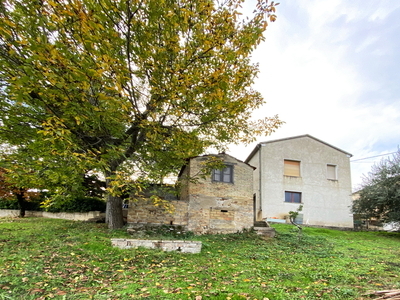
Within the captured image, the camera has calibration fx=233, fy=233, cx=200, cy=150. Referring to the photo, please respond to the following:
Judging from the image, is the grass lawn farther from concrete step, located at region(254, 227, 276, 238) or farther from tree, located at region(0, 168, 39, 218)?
tree, located at region(0, 168, 39, 218)

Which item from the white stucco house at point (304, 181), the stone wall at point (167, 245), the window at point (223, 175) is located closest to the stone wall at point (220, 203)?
the window at point (223, 175)

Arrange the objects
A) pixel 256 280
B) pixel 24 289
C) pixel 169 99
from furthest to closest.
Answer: pixel 169 99
pixel 256 280
pixel 24 289

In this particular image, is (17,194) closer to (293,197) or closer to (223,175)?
(223,175)

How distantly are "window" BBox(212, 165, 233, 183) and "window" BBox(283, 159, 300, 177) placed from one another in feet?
24.6

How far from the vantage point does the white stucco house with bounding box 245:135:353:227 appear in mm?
17188

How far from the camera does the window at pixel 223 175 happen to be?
39.0 ft

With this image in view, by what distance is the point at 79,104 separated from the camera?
4.76 metres

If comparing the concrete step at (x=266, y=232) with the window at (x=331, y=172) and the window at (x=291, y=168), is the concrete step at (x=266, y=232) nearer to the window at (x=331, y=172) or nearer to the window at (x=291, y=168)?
the window at (x=291, y=168)

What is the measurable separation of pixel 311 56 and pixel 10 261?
9964mm

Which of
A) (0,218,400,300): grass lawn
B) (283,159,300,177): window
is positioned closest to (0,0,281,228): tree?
(0,218,400,300): grass lawn

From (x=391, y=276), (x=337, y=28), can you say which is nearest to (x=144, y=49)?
(x=337, y=28)

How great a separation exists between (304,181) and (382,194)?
4.75 meters

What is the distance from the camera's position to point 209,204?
11.4m

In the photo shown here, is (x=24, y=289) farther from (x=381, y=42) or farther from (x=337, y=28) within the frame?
(x=381, y=42)
